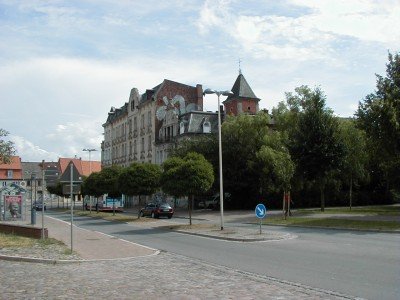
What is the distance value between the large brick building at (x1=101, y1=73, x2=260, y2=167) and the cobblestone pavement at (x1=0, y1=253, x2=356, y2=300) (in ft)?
160

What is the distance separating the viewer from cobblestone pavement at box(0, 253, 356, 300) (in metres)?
9.09

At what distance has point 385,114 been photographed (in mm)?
28062

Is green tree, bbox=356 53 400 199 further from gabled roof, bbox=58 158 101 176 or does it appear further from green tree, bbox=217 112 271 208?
gabled roof, bbox=58 158 101 176

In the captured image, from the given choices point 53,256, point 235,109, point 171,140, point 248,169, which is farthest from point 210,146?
point 53,256

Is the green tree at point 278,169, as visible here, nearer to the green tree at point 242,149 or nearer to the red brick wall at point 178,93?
the green tree at point 242,149

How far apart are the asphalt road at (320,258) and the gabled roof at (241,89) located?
5204 cm

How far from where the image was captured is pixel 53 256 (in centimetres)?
1535

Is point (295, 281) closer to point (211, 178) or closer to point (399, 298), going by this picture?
point (399, 298)

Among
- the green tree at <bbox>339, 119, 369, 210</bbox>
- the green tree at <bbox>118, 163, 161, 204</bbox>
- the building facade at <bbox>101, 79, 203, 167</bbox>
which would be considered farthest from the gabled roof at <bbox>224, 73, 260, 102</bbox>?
the green tree at <bbox>118, 163, 161, 204</bbox>

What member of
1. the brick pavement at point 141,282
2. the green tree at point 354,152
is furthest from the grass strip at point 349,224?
the green tree at point 354,152

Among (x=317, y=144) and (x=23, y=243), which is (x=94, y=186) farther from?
Answer: (x=23, y=243)

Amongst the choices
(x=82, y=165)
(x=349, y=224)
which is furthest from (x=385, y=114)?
(x=82, y=165)

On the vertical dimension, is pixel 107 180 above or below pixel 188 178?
above

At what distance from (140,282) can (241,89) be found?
65.5 m
